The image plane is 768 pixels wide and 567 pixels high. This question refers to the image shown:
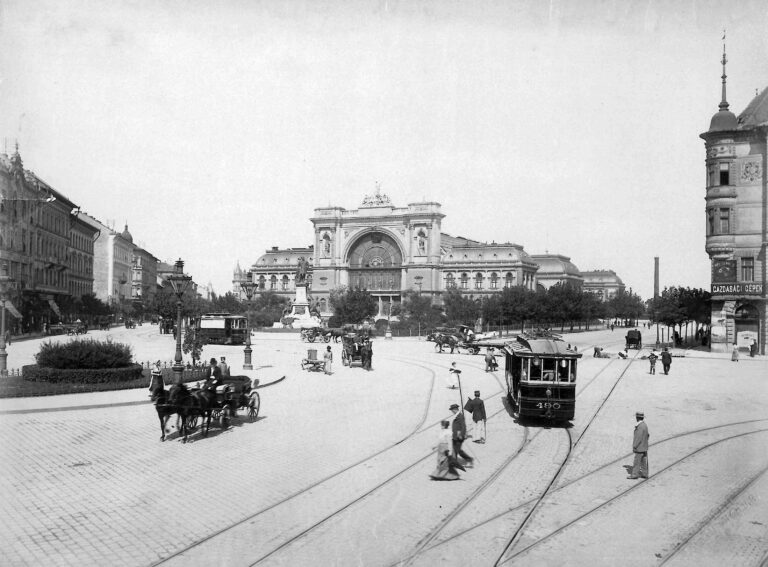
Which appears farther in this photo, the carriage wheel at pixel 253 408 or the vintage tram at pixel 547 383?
the carriage wheel at pixel 253 408

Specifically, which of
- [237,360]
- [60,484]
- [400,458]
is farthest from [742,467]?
[237,360]

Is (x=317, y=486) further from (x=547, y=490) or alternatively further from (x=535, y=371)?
(x=535, y=371)

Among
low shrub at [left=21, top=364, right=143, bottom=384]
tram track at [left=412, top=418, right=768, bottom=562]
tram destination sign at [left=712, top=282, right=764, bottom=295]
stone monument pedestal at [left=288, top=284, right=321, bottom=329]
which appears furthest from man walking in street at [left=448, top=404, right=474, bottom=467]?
stone monument pedestal at [left=288, top=284, right=321, bottom=329]

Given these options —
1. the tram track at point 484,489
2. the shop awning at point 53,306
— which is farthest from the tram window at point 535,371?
the shop awning at point 53,306

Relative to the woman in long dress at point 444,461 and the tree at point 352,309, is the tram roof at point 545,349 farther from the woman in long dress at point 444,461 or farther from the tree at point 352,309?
the tree at point 352,309

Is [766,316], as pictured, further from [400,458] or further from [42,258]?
[42,258]

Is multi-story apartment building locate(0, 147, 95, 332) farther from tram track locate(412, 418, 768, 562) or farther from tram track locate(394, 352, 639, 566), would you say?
tram track locate(412, 418, 768, 562)

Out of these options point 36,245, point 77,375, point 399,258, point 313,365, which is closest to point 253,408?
point 77,375
